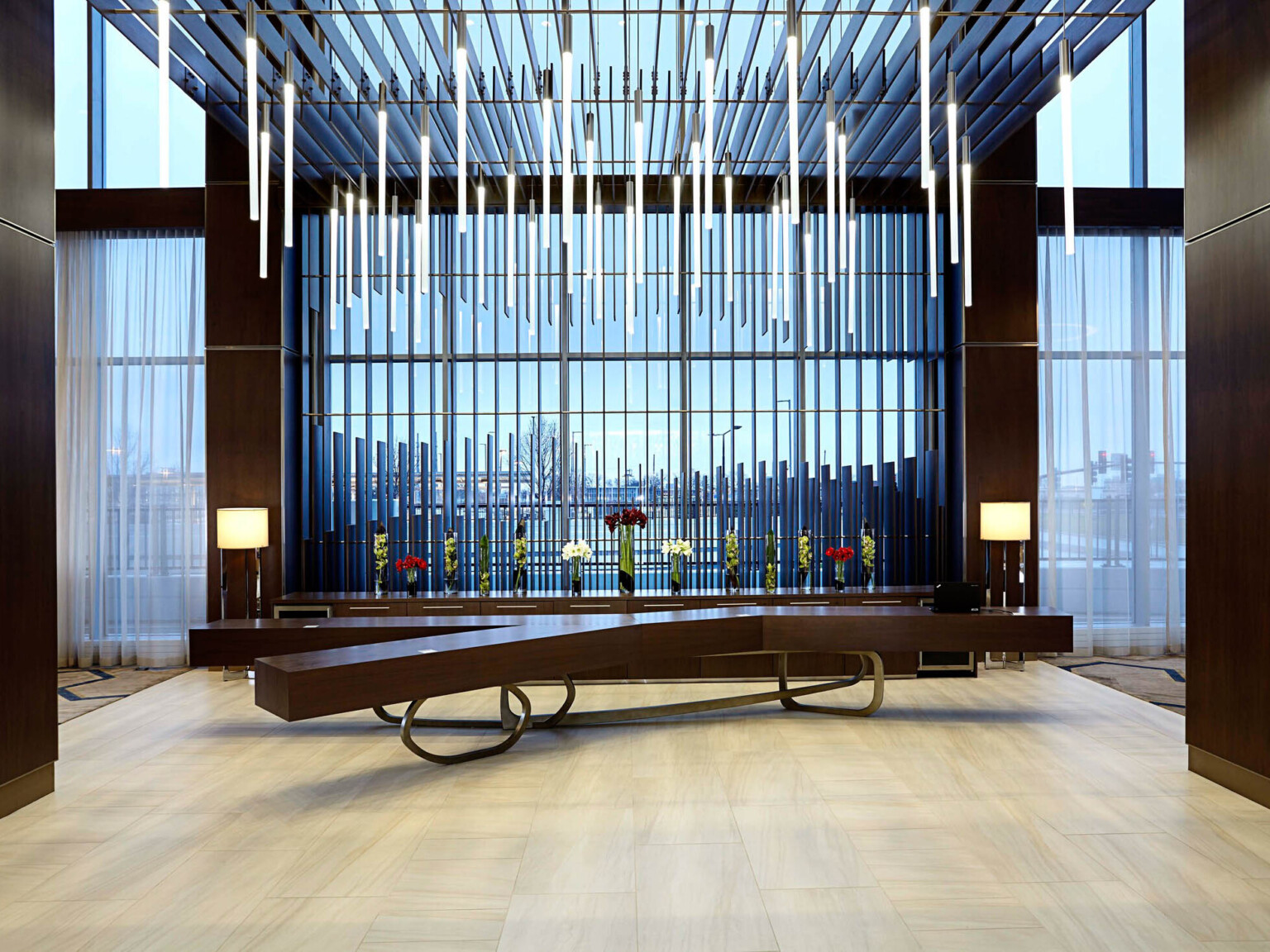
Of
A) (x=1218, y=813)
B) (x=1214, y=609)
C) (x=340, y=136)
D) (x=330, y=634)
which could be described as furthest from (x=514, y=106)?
(x=1218, y=813)

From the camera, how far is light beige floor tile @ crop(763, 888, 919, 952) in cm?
289

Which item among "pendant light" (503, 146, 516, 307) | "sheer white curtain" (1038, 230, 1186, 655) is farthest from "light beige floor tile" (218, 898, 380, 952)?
"sheer white curtain" (1038, 230, 1186, 655)

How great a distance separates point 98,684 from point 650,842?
5645mm

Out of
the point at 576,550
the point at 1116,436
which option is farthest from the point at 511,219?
the point at 1116,436

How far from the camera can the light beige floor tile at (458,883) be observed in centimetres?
324

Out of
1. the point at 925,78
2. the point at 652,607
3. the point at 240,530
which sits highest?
the point at 925,78

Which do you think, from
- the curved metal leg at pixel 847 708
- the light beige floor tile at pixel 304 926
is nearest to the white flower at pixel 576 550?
the curved metal leg at pixel 847 708

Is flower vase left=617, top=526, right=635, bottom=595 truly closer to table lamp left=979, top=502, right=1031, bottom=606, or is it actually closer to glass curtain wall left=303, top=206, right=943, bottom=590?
glass curtain wall left=303, top=206, right=943, bottom=590

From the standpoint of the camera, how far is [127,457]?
26.9 feet

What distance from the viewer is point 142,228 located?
8.20 meters

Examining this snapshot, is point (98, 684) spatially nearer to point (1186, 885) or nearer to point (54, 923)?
point (54, 923)

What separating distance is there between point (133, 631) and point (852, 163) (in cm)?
746

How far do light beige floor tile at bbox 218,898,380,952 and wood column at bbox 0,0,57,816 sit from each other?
72.5 inches

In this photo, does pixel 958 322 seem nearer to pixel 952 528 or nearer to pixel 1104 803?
pixel 952 528
